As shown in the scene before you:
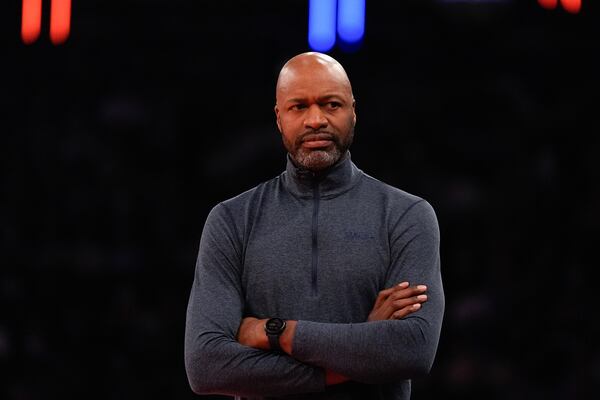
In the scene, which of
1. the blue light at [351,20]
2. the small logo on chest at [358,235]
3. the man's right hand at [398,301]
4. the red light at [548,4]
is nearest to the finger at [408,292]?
the man's right hand at [398,301]

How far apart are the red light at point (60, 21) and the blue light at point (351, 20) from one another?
1.08 meters

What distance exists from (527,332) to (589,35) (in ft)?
4.06

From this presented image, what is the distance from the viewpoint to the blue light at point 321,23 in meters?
3.48

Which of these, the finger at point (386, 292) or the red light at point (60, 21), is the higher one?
the red light at point (60, 21)

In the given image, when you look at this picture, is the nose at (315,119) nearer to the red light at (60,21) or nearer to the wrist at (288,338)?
the wrist at (288,338)

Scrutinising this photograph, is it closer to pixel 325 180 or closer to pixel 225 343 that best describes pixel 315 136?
pixel 325 180

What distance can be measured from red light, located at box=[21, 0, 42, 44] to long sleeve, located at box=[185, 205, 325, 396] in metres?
2.01

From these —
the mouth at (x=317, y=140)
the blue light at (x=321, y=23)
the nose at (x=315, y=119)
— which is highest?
the blue light at (x=321, y=23)

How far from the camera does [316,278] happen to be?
1.87 meters

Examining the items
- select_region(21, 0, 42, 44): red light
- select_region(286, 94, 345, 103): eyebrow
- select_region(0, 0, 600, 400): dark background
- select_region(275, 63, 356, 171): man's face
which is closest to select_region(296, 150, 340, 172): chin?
select_region(275, 63, 356, 171): man's face

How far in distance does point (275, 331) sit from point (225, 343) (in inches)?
4.1

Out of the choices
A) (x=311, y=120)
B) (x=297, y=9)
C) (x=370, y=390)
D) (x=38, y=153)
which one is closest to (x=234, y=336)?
(x=370, y=390)

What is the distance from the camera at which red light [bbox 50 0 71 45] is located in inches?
147

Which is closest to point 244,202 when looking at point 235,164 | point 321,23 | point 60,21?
point 321,23
